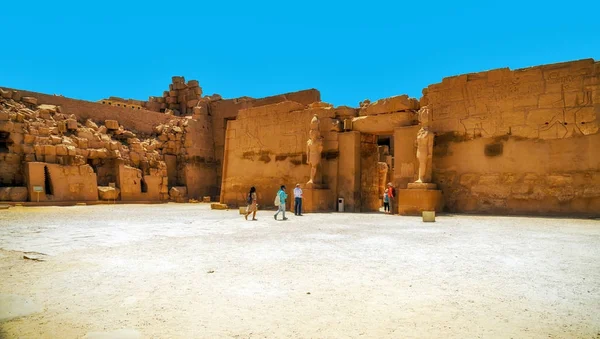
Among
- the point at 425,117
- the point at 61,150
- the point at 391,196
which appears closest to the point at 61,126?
the point at 61,150

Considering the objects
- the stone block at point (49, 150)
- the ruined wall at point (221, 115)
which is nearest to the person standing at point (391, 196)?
the ruined wall at point (221, 115)

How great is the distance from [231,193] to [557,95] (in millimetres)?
12132

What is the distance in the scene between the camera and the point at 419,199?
37.5 ft

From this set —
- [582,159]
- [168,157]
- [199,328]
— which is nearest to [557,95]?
[582,159]

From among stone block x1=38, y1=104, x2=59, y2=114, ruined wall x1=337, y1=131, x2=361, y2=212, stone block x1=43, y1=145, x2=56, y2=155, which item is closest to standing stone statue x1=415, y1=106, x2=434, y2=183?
ruined wall x1=337, y1=131, x2=361, y2=212

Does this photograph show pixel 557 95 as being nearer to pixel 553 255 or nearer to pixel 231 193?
pixel 553 255

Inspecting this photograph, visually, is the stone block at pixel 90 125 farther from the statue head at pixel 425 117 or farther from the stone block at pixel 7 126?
the statue head at pixel 425 117

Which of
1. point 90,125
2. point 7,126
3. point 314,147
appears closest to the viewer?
point 314,147

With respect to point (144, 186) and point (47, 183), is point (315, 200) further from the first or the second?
point (47, 183)

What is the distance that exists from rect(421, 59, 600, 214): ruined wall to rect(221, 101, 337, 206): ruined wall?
4.13 m

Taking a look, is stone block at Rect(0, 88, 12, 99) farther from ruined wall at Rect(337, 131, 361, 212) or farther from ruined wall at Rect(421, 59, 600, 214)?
ruined wall at Rect(421, 59, 600, 214)

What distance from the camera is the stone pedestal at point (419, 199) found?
446 inches

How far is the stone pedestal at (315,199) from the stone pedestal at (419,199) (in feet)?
9.62

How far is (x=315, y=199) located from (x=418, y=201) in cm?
358
